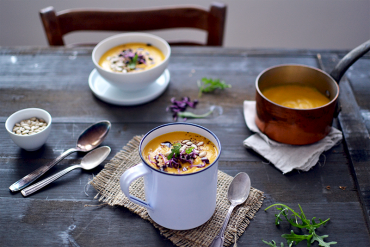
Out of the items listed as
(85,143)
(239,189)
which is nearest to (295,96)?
(239,189)

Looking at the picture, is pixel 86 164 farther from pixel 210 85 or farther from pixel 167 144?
pixel 210 85

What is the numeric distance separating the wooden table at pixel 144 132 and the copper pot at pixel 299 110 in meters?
0.10

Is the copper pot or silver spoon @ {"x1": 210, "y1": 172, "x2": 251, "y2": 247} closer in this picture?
silver spoon @ {"x1": 210, "y1": 172, "x2": 251, "y2": 247}

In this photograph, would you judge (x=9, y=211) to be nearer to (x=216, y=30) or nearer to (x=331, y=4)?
(x=216, y=30)

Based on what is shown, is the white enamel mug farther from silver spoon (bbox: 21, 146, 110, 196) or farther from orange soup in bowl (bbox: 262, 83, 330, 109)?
orange soup in bowl (bbox: 262, 83, 330, 109)

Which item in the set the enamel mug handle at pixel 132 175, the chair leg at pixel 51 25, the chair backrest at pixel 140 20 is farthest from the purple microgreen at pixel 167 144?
the chair leg at pixel 51 25

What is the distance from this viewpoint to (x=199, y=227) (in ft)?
2.84

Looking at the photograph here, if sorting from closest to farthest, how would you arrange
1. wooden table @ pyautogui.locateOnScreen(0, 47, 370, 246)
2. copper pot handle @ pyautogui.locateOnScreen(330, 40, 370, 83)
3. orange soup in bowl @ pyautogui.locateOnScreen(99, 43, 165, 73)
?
wooden table @ pyautogui.locateOnScreen(0, 47, 370, 246) < copper pot handle @ pyautogui.locateOnScreen(330, 40, 370, 83) < orange soup in bowl @ pyautogui.locateOnScreen(99, 43, 165, 73)

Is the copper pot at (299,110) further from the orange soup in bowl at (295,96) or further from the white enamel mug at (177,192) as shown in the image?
the white enamel mug at (177,192)

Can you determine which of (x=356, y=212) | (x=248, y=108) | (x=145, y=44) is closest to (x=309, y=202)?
(x=356, y=212)

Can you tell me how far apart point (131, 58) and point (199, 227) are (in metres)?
0.77

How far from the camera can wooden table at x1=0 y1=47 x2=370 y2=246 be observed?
2.83 ft

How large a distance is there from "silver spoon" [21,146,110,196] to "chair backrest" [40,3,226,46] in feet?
2.93

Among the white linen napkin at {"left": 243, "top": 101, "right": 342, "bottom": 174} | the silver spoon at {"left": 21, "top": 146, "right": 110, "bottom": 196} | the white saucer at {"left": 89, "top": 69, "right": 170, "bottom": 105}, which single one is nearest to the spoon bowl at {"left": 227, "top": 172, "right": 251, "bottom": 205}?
the white linen napkin at {"left": 243, "top": 101, "right": 342, "bottom": 174}
